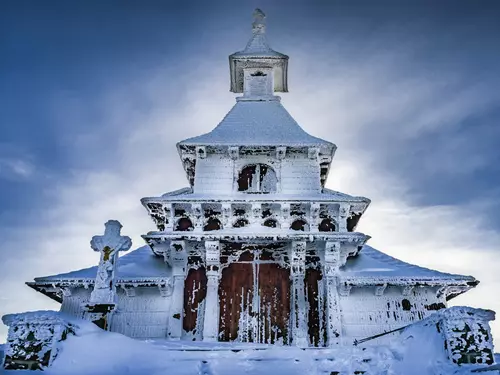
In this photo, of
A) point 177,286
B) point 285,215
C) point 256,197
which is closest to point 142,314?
point 177,286

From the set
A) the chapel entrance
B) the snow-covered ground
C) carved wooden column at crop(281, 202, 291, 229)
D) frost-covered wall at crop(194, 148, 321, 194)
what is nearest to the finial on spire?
frost-covered wall at crop(194, 148, 321, 194)

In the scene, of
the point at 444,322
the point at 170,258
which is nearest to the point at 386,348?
the point at 444,322

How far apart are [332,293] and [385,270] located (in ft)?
6.55

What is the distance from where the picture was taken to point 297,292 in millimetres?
14820

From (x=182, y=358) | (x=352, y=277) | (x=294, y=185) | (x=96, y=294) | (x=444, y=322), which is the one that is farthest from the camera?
(x=294, y=185)

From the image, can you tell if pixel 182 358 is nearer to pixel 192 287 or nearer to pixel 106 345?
pixel 106 345

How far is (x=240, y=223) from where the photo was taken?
616 inches

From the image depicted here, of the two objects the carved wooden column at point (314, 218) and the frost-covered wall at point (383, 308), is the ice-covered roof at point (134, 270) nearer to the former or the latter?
the carved wooden column at point (314, 218)

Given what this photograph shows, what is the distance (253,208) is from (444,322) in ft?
28.7

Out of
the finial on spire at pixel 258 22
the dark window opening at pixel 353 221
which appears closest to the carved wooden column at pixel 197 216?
the dark window opening at pixel 353 221

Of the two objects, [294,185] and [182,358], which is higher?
[294,185]

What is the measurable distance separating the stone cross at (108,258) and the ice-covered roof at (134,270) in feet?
12.5

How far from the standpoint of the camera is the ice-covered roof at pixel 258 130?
57.0ft

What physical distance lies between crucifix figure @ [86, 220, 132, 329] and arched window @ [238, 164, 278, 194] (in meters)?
6.77
